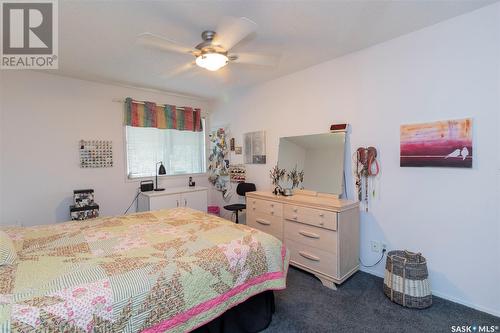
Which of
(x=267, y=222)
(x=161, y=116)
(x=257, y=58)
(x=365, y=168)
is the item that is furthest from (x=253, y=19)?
(x=161, y=116)

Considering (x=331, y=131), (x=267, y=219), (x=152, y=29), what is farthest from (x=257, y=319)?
(x=152, y=29)

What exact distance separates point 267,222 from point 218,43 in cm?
206

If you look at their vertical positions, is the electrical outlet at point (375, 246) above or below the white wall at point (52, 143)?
below

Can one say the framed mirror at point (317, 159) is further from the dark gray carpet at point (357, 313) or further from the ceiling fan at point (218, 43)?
the ceiling fan at point (218, 43)

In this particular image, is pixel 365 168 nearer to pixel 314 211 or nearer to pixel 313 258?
pixel 314 211

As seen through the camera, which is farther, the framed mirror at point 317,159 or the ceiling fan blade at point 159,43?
the framed mirror at point 317,159

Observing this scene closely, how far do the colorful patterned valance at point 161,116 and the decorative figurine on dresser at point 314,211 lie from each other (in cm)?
192

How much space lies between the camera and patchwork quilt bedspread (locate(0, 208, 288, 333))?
107cm

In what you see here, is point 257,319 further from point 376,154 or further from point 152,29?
point 152,29

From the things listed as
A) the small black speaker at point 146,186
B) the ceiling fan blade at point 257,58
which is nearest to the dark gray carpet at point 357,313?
the ceiling fan blade at point 257,58

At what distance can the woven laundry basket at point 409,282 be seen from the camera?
2.00 m

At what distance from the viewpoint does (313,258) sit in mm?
2508

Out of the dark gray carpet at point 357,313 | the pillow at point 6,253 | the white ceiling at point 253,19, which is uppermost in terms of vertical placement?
the white ceiling at point 253,19

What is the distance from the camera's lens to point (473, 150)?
1978 millimetres
